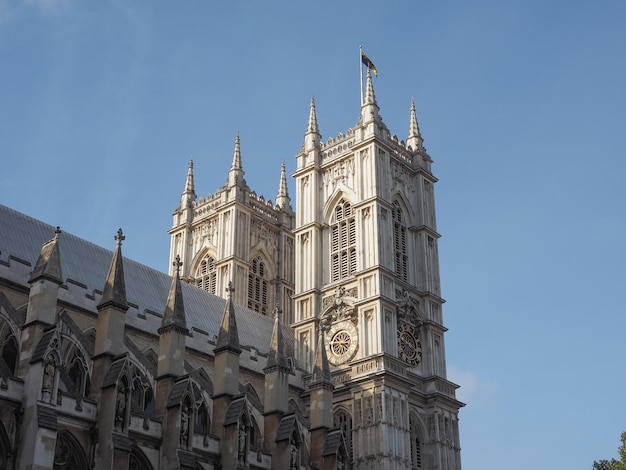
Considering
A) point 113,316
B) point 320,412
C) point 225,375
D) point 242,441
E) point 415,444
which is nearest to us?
point 113,316

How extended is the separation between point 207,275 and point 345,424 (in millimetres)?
16137

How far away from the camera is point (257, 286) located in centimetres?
5962

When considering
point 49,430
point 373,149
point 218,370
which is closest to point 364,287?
Answer: point 373,149

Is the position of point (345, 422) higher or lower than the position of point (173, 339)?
lower

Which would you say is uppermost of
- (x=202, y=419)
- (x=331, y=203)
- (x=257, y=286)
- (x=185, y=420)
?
(x=331, y=203)

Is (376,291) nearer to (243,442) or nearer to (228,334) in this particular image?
(228,334)

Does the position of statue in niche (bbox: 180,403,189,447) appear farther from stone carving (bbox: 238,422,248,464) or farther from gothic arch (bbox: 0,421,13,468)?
gothic arch (bbox: 0,421,13,468)

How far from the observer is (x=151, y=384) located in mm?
39375

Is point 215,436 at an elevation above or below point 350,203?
below

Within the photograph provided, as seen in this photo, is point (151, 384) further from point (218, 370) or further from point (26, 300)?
point (26, 300)

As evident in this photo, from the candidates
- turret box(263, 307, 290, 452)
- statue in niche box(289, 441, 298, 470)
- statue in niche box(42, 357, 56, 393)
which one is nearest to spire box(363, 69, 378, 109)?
turret box(263, 307, 290, 452)

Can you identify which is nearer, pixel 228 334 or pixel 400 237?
pixel 228 334

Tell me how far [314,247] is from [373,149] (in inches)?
253

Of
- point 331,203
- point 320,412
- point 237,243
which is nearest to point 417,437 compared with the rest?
point 320,412
